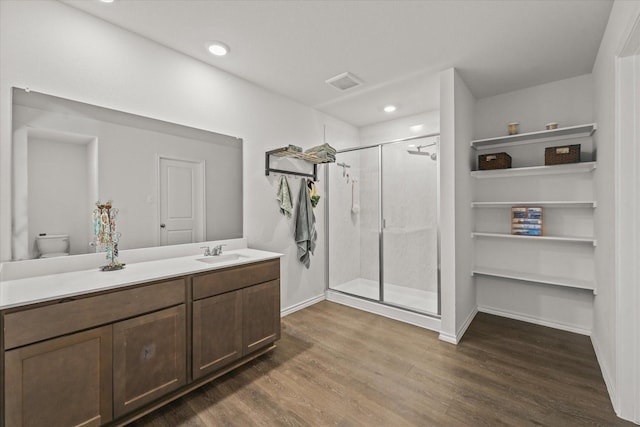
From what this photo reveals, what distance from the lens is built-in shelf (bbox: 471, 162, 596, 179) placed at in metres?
2.66

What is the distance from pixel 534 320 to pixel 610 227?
163cm

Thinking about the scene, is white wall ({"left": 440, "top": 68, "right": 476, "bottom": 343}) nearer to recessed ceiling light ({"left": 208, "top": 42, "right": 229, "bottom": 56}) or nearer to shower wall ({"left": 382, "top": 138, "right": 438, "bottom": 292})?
shower wall ({"left": 382, "top": 138, "right": 438, "bottom": 292})

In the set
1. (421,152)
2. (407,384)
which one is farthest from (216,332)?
(421,152)

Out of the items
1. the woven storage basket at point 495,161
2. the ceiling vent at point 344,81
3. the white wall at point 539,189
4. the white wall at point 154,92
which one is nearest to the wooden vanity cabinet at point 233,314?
the white wall at point 154,92

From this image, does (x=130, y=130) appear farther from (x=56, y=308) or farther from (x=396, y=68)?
(x=396, y=68)

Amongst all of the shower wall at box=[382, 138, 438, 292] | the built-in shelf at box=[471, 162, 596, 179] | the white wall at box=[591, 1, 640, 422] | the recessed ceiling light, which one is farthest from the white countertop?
the built-in shelf at box=[471, 162, 596, 179]

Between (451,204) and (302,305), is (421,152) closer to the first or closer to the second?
(451,204)

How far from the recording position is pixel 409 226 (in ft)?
11.8

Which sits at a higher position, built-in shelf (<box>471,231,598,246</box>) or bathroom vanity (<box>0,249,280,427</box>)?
built-in shelf (<box>471,231,598,246</box>)

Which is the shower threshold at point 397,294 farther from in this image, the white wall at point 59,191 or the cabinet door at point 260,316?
the white wall at point 59,191

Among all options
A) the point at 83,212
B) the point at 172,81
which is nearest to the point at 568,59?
the point at 172,81

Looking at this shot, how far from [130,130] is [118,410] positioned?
180 centimetres

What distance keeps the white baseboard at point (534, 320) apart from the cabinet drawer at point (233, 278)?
105 inches

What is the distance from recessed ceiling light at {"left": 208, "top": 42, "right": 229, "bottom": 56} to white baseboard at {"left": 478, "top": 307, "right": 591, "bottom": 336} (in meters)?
3.89
